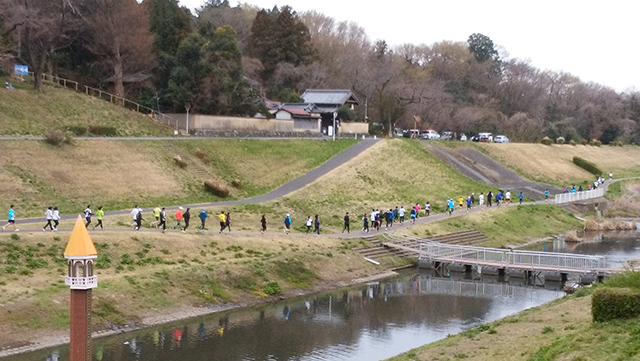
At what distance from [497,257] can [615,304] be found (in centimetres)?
2307

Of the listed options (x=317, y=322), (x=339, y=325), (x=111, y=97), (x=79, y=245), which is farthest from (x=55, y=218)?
(x=111, y=97)

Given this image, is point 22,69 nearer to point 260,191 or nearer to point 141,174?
point 141,174

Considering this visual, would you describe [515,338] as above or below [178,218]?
below

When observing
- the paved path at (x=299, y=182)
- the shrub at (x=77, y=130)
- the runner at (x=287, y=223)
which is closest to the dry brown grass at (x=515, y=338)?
the runner at (x=287, y=223)

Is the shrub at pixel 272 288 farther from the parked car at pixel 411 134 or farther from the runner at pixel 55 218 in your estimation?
the parked car at pixel 411 134

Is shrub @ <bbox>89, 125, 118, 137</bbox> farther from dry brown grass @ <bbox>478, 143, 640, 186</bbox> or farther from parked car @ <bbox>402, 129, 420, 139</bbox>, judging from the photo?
dry brown grass @ <bbox>478, 143, 640, 186</bbox>

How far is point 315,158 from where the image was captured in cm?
6438

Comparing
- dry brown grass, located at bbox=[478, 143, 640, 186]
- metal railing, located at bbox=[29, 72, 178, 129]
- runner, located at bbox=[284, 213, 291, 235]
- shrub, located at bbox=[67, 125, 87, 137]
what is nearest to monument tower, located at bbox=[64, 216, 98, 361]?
runner, located at bbox=[284, 213, 291, 235]

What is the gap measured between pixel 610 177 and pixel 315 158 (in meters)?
41.4

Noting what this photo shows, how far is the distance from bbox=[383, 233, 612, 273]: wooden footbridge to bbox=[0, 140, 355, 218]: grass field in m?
13.5

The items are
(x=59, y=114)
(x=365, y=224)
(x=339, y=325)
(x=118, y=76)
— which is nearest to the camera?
(x=339, y=325)

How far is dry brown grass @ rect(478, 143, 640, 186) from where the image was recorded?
8100 centimetres

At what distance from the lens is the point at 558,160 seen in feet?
292

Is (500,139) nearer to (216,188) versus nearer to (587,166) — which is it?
(587,166)
